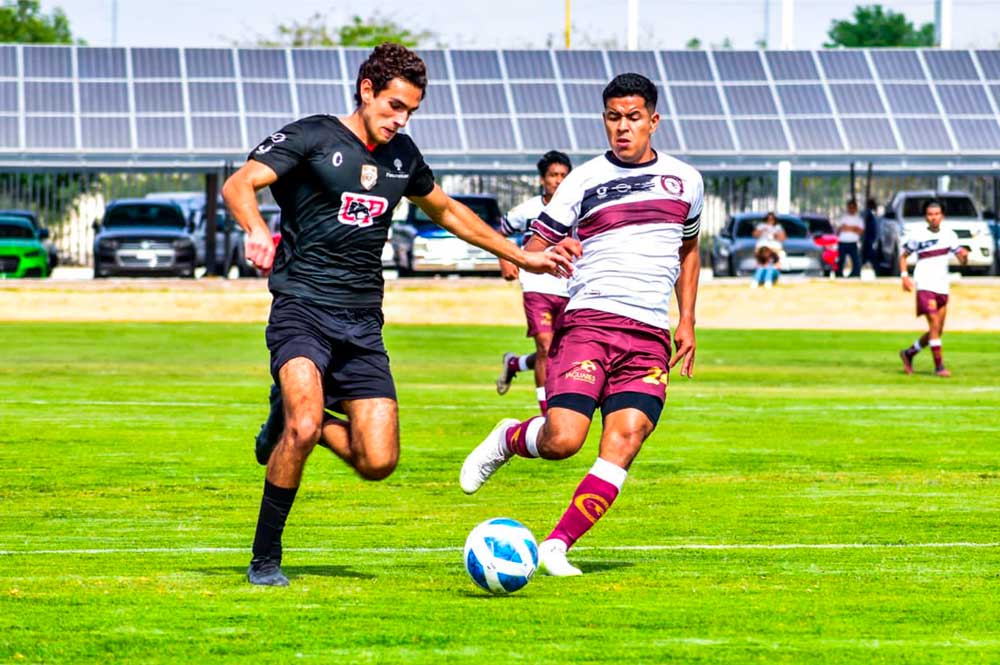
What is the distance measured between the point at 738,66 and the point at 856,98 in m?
3.20

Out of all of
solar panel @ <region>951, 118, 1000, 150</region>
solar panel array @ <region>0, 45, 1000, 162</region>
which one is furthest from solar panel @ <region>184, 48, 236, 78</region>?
solar panel @ <region>951, 118, 1000, 150</region>

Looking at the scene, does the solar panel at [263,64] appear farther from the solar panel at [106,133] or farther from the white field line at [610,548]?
the white field line at [610,548]

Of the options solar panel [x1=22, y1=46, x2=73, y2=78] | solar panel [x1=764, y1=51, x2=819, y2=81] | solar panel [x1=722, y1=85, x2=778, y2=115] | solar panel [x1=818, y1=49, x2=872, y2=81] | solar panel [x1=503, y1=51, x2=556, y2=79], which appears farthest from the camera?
solar panel [x1=818, y1=49, x2=872, y2=81]

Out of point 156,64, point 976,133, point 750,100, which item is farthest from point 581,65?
point 156,64

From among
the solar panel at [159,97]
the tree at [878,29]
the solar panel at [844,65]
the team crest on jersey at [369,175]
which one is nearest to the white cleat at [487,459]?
the team crest on jersey at [369,175]

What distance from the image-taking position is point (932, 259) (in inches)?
993

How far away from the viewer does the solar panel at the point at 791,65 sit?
5350cm

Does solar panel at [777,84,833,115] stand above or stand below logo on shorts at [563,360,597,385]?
above

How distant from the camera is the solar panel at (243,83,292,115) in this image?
50562 mm

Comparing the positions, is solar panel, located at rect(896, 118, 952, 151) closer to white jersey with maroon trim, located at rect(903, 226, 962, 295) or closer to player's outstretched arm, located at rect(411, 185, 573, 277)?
white jersey with maroon trim, located at rect(903, 226, 962, 295)

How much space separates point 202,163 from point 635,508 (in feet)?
126

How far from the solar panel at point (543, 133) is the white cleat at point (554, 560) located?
41470mm

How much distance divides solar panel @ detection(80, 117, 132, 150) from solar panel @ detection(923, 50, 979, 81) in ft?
70.0

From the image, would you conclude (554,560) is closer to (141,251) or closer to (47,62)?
(141,251)
